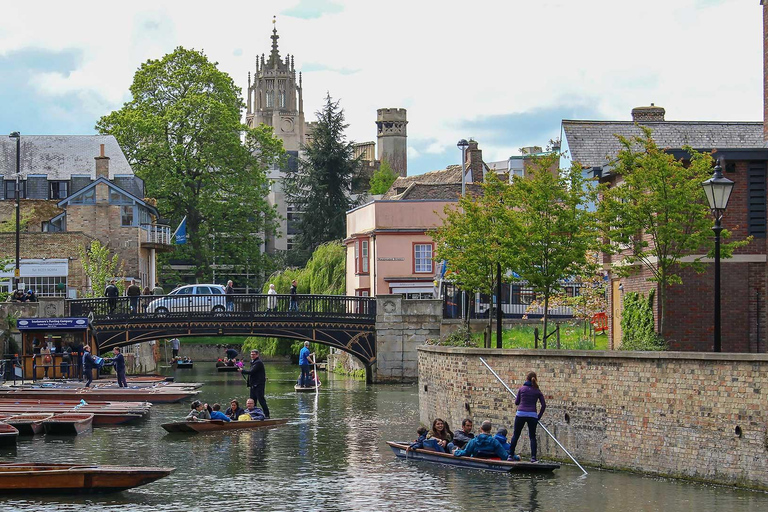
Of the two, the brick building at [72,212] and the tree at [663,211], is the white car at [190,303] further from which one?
the tree at [663,211]

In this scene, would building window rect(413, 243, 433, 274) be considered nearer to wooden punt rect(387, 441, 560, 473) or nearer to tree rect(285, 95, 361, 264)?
tree rect(285, 95, 361, 264)

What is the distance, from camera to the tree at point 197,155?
73562 mm

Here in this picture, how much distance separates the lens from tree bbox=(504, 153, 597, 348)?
31719mm

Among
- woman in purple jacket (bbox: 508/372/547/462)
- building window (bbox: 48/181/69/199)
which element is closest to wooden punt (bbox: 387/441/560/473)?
woman in purple jacket (bbox: 508/372/547/462)

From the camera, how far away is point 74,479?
68.9 ft

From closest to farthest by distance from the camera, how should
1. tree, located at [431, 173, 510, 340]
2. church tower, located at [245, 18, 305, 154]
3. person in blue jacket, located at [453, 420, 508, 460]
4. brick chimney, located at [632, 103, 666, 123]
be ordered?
person in blue jacket, located at [453, 420, 508, 460]
tree, located at [431, 173, 510, 340]
brick chimney, located at [632, 103, 666, 123]
church tower, located at [245, 18, 305, 154]

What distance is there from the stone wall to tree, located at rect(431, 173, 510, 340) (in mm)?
8308

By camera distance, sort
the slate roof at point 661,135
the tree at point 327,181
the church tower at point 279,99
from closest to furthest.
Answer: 1. the slate roof at point 661,135
2. the tree at point 327,181
3. the church tower at point 279,99

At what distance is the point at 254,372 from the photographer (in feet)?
110

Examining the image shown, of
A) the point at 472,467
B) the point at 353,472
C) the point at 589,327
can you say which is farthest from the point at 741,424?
the point at 589,327

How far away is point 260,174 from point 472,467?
Result: 55.2 meters

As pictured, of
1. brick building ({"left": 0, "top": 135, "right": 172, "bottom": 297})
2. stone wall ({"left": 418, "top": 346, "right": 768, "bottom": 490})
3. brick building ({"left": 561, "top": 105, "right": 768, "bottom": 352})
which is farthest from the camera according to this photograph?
brick building ({"left": 0, "top": 135, "right": 172, "bottom": 297})

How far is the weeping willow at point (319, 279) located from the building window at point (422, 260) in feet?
18.5

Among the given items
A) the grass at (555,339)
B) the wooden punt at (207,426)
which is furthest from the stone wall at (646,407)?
the grass at (555,339)
